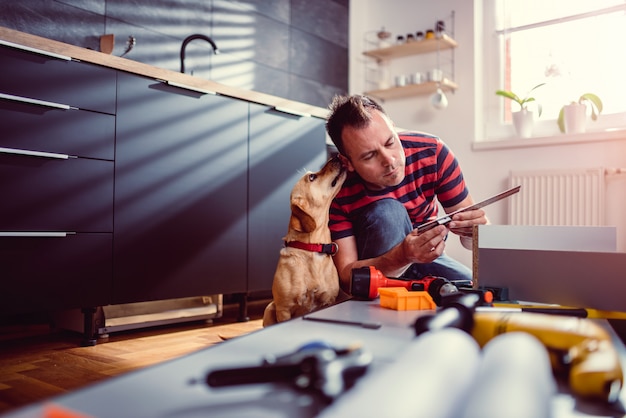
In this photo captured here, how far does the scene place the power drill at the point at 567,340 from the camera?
468 mm

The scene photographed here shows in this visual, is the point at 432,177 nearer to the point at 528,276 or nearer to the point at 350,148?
the point at 350,148

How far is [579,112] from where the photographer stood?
3.25 m

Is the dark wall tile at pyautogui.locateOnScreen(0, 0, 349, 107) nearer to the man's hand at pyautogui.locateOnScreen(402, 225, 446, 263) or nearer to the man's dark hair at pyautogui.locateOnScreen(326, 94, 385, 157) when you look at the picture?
the man's dark hair at pyautogui.locateOnScreen(326, 94, 385, 157)

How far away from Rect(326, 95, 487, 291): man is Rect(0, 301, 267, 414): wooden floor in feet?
2.49

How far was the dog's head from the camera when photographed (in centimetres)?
153

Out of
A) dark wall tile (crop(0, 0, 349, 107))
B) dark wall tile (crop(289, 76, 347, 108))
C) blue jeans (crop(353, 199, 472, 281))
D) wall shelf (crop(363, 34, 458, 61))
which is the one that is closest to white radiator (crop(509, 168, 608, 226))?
wall shelf (crop(363, 34, 458, 61))

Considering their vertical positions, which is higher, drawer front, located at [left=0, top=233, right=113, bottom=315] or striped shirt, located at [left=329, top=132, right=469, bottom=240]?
striped shirt, located at [left=329, top=132, right=469, bottom=240]

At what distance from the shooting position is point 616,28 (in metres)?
3.32

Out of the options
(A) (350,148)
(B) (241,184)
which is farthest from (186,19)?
(A) (350,148)

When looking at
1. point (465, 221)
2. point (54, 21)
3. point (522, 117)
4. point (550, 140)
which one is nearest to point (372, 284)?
point (465, 221)

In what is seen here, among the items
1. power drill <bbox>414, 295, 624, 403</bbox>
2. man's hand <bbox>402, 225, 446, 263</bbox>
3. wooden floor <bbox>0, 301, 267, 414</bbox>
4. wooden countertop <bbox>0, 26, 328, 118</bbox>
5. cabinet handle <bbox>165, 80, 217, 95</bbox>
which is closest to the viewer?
power drill <bbox>414, 295, 624, 403</bbox>

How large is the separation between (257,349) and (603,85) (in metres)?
3.56

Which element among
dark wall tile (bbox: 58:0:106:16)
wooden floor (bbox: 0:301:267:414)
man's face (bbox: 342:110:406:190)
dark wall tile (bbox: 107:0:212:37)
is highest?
dark wall tile (bbox: 107:0:212:37)

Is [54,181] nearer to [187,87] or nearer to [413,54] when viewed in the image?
[187,87]
